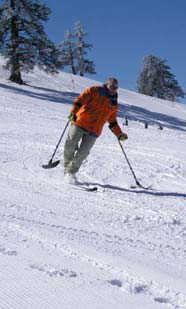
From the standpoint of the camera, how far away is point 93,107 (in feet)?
26.0

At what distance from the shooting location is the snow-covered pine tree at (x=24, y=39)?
2689 centimetres

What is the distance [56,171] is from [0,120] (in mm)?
6316

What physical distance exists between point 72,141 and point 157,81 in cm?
5103

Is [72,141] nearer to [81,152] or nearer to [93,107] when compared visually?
[81,152]

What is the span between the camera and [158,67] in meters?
58.8


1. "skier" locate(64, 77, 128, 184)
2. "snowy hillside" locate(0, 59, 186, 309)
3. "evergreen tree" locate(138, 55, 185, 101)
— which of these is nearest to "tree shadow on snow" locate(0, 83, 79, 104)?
"snowy hillside" locate(0, 59, 186, 309)

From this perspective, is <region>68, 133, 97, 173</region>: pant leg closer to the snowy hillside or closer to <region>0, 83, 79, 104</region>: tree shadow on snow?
the snowy hillside

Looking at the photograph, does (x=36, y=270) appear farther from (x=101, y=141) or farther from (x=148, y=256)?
(x=101, y=141)

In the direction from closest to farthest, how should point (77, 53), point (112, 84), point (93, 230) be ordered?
1. point (93, 230)
2. point (112, 84)
3. point (77, 53)

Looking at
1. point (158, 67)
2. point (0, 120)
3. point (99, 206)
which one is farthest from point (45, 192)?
point (158, 67)

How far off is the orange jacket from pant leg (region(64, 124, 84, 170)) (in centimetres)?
12

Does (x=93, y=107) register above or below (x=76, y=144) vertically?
above

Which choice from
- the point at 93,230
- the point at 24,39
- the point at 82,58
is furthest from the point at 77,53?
the point at 93,230

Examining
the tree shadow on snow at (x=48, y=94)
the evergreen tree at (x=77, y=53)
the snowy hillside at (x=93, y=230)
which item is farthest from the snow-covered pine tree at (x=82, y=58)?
the snowy hillside at (x=93, y=230)
